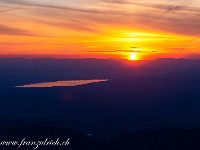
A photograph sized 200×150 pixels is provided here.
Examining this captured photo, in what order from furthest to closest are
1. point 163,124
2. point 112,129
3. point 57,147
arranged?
point 163,124 → point 112,129 → point 57,147

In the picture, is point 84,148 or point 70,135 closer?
point 84,148

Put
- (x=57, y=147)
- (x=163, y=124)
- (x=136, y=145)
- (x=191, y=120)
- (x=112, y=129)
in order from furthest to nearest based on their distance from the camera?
(x=191, y=120), (x=163, y=124), (x=112, y=129), (x=136, y=145), (x=57, y=147)

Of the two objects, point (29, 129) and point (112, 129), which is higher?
point (29, 129)

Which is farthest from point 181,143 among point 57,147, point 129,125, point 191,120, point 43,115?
point 43,115

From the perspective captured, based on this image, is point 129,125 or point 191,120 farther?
point 191,120

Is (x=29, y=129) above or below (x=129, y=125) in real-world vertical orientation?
above

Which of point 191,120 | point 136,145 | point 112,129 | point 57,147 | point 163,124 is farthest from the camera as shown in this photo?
point 191,120

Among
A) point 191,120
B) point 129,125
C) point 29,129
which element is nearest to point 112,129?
point 129,125

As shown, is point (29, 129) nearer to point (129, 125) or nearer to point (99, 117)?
point (129, 125)

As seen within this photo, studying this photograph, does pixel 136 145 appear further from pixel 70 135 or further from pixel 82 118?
pixel 82 118
